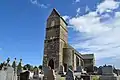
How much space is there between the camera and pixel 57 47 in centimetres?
4228

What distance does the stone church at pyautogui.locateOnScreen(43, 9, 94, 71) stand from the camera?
41.4 m

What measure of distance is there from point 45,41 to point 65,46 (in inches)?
228

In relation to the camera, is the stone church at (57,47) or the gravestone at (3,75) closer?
the gravestone at (3,75)

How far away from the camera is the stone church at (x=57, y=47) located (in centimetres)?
4138

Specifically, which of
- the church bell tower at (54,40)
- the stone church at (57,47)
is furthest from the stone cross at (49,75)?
the church bell tower at (54,40)

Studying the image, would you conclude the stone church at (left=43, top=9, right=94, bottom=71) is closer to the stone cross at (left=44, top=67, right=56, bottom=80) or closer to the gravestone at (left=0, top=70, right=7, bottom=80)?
the stone cross at (left=44, top=67, right=56, bottom=80)

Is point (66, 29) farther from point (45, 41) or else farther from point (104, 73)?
point (104, 73)

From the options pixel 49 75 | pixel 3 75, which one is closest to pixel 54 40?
pixel 49 75

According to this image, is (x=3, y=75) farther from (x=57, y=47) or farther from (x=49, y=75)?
(x=57, y=47)

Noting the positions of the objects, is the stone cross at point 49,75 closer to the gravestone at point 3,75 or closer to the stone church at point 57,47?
the gravestone at point 3,75

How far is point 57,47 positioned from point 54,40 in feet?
7.81

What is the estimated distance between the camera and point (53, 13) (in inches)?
1834

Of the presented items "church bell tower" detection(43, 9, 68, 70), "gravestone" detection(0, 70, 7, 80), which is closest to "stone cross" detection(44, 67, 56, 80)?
"gravestone" detection(0, 70, 7, 80)

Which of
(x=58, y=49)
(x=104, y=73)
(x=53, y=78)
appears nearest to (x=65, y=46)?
(x=58, y=49)
